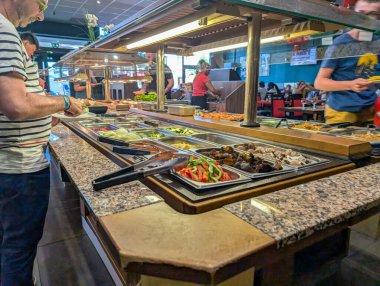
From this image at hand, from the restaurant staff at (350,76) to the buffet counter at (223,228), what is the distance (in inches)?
54.7

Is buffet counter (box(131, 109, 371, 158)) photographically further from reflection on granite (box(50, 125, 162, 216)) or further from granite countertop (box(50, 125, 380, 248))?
reflection on granite (box(50, 125, 162, 216))

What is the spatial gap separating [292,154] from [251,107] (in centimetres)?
67

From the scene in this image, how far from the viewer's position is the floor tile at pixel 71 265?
77.0 inches

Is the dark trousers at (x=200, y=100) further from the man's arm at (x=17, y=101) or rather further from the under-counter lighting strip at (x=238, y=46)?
the man's arm at (x=17, y=101)

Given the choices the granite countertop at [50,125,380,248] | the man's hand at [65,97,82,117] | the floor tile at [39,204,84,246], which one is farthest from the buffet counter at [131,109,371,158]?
the floor tile at [39,204,84,246]

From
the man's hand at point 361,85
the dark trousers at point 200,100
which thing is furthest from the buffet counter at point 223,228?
the dark trousers at point 200,100

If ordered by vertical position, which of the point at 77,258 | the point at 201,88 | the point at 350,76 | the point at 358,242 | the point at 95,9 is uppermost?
the point at 95,9

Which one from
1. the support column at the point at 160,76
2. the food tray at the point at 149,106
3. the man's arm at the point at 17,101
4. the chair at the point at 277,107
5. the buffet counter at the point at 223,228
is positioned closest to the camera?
the buffet counter at the point at 223,228

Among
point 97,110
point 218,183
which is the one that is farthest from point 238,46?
point 218,183

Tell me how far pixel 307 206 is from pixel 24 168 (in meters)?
1.27

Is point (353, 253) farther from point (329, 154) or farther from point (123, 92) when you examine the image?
point (123, 92)

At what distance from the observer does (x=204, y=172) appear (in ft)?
3.78

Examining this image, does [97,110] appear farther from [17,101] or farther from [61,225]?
[17,101]

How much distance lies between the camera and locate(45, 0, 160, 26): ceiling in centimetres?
867
